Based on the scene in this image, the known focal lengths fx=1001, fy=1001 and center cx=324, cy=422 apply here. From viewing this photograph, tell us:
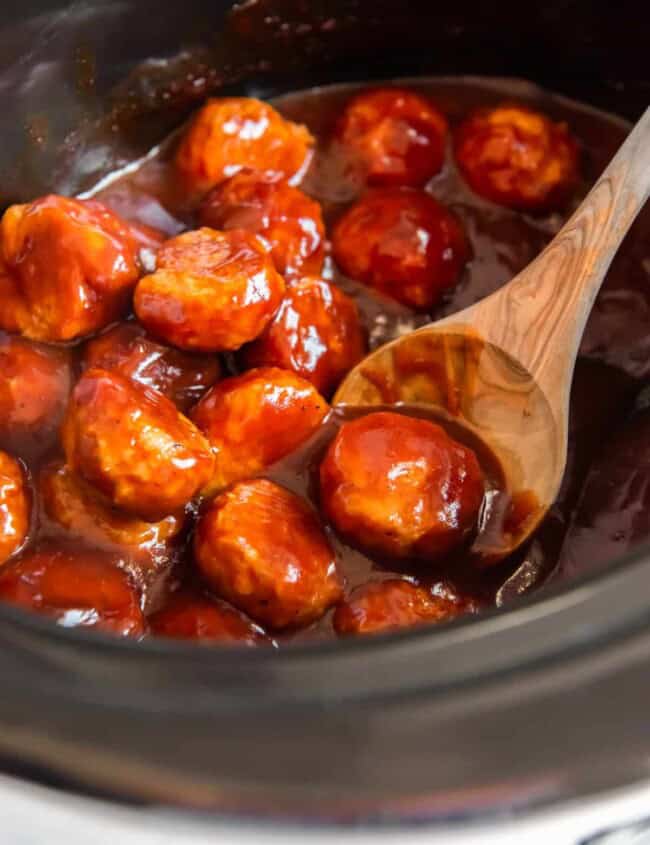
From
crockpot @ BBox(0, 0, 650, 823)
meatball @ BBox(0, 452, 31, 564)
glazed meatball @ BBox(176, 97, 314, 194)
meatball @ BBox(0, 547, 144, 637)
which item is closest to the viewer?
crockpot @ BBox(0, 0, 650, 823)

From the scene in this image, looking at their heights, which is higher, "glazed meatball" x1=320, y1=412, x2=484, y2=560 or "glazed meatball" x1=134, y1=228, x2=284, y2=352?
"glazed meatball" x1=134, y1=228, x2=284, y2=352

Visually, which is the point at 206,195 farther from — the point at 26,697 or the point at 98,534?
the point at 26,697

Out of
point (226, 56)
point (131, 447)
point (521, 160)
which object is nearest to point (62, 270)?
point (131, 447)

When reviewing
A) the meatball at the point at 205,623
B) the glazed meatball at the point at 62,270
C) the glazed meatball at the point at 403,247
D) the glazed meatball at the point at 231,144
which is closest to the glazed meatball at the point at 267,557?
the meatball at the point at 205,623

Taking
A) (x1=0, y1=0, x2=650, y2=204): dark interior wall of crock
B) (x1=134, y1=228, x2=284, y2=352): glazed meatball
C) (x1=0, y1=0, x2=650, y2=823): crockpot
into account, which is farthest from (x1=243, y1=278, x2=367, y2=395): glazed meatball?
(x1=0, y1=0, x2=650, y2=823): crockpot

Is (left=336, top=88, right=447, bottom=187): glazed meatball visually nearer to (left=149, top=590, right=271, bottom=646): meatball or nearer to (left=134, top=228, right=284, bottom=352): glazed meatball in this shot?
(left=134, top=228, right=284, bottom=352): glazed meatball

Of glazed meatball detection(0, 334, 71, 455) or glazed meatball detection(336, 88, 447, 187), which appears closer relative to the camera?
glazed meatball detection(0, 334, 71, 455)

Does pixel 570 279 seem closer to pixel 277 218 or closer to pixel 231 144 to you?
pixel 277 218
